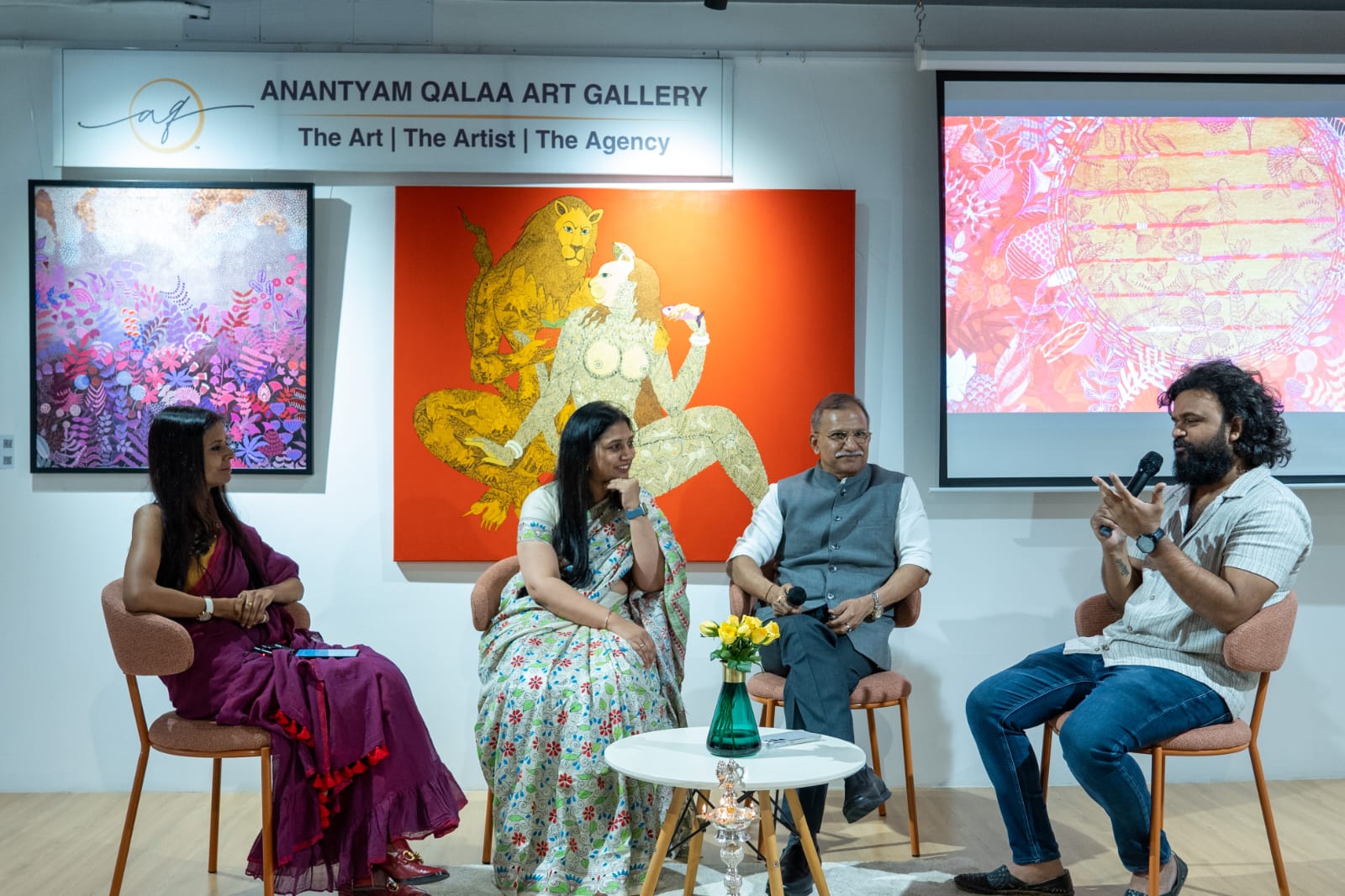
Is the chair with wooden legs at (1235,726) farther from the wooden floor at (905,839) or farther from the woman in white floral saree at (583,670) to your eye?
the woman in white floral saree at (583,670)

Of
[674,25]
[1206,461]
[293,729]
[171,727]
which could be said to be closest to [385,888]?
[293,729]

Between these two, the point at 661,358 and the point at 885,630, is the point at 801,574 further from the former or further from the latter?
the point at 661,358

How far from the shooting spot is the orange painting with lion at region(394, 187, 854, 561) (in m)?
4.25

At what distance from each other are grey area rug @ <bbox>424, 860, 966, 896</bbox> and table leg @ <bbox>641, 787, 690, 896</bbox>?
0.53 metres

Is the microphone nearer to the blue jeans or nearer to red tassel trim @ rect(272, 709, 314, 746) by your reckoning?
the blue jeans

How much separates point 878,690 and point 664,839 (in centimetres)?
99

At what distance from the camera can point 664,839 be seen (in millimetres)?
2742

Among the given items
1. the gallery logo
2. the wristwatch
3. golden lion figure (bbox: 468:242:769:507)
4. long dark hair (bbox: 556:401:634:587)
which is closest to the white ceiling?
the gallery logo

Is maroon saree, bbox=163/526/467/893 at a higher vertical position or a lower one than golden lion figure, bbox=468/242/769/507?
lower

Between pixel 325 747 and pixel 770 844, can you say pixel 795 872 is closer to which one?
pixel 770 844

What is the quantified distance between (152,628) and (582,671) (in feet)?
3.70

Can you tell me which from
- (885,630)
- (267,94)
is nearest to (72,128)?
(267,94)

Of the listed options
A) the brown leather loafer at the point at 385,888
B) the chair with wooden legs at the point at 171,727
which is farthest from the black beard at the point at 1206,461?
the chair with wooden legs at the point at 171,727

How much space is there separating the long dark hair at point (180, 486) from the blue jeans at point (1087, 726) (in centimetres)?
220
